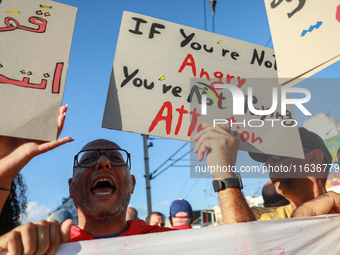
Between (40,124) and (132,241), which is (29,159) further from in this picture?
(132,241)

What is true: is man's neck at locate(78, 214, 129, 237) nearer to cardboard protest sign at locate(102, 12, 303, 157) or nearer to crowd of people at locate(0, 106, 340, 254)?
crowd of people at locate(0, 106, 340, 254)

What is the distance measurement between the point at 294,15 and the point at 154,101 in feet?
3.83

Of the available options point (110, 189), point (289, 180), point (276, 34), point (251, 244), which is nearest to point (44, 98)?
point (110, 189)

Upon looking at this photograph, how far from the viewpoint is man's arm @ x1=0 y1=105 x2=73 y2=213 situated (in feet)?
3.74

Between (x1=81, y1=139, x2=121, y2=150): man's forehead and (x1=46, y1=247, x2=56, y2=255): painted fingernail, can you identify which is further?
(x1=81, y1=139, x2=121, y2=150): man's forehead

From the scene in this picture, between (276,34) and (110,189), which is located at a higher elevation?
(276,34)

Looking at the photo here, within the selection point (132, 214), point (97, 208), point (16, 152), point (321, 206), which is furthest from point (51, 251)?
point (132, 214)

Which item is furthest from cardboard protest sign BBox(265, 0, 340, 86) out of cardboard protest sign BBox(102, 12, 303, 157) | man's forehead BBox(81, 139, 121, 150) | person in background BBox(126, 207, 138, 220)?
person in background BBox(126, 207, 138, 220)

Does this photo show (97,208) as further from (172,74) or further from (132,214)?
(132,214)

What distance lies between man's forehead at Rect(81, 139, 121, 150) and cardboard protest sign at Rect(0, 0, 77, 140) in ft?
2.09

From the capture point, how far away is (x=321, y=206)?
1.69 meters

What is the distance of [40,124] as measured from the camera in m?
1.29

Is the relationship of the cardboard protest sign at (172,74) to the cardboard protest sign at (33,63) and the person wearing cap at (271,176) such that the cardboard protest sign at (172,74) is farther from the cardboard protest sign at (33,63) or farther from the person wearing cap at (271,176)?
the cardboard protest sign at (33,63)

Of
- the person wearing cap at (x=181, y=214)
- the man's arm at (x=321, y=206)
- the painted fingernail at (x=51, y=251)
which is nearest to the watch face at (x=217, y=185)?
the man's arm at (x=321, y=206)
